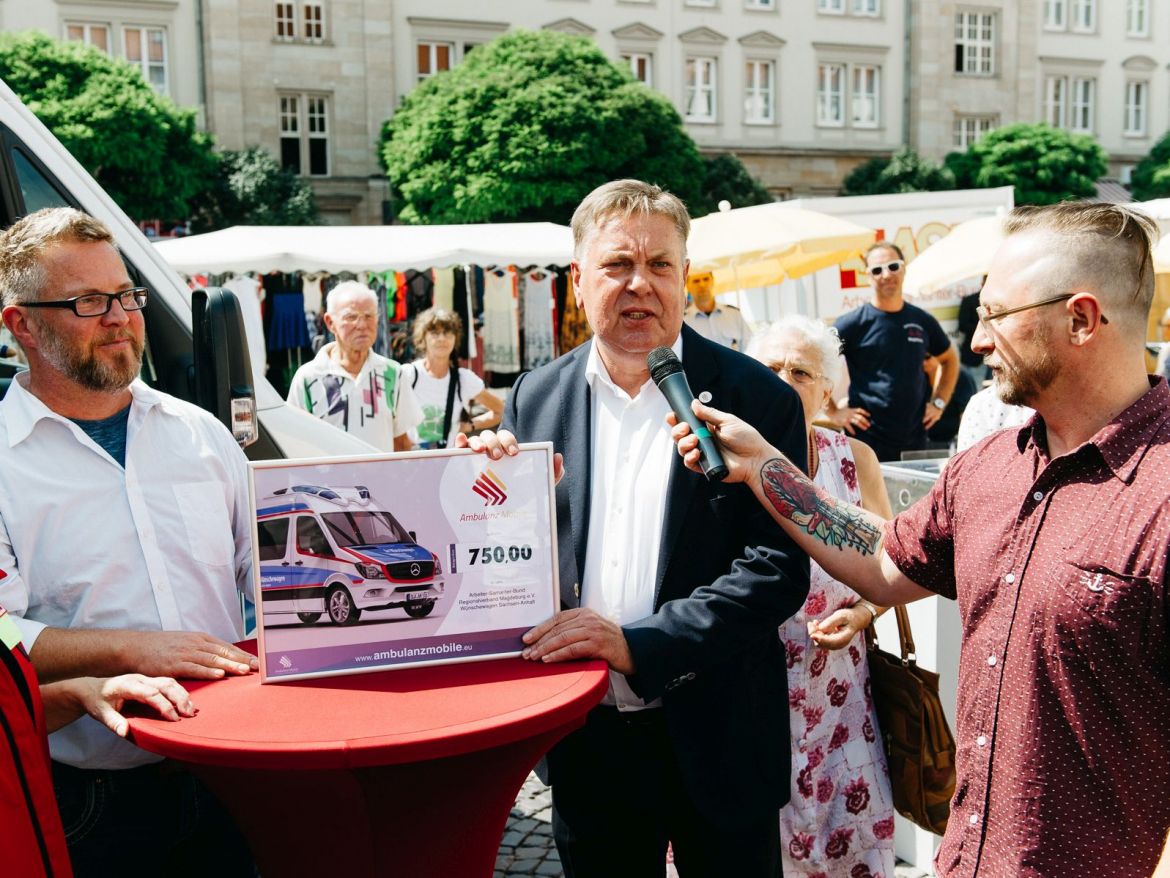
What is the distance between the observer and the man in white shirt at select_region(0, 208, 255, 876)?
7.39 feet

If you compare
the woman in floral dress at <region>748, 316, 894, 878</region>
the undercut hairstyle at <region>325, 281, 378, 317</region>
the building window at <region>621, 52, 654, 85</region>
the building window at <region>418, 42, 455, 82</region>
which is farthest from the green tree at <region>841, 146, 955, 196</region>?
the woman in floral dress at <region>748, 316, 894, 878</region>

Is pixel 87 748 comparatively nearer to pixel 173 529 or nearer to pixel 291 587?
pixel 173 529

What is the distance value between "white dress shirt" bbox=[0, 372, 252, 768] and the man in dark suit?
83 cm

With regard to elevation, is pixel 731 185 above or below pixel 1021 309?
above

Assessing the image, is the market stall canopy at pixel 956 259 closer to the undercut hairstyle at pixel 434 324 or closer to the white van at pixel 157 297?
the undercut hairstyle at pixel 434 324

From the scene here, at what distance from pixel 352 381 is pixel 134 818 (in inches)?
179

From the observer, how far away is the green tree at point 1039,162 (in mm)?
39719

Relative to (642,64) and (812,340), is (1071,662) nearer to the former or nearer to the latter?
(812,340)

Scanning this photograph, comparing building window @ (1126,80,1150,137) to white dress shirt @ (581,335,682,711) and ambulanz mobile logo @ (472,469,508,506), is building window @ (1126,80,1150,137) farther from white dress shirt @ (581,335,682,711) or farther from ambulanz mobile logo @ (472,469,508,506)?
ambulanz mobile logo @ (472,469,508,506)

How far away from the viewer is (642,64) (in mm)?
42938

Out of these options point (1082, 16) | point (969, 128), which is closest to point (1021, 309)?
point (969, 128)

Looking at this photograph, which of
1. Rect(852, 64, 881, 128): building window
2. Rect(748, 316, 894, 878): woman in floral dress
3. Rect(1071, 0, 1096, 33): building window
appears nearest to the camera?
Rect(748, 316, 894, 878): woman in floral dress

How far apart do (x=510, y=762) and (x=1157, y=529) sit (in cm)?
123

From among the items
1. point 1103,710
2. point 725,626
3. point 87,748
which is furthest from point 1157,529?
point 87,748
